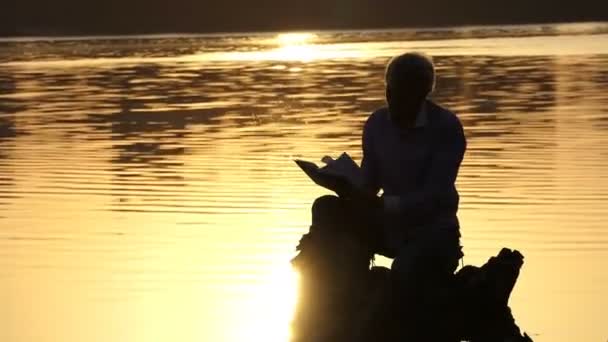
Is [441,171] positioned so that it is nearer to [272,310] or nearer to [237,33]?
[272,310]

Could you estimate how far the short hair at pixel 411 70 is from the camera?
624 cm

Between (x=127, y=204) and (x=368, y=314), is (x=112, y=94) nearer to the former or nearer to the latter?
(x=127, y=204)

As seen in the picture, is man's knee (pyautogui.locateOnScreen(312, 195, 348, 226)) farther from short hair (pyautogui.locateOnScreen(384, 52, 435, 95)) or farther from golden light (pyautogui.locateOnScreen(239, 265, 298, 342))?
golden light (pyautogui.locateOnScreen(239, 265, 298, 342))

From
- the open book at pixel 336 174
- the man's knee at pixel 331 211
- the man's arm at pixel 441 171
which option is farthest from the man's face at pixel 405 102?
the man's knee at pixel 331 211

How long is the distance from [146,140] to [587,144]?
4.27 metres

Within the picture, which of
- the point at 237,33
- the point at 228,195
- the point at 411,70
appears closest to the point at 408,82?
the point at 411,70

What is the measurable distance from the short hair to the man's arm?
0.65 feet

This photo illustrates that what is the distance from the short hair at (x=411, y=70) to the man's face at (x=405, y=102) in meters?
0.02

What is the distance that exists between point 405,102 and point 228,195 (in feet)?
19.6

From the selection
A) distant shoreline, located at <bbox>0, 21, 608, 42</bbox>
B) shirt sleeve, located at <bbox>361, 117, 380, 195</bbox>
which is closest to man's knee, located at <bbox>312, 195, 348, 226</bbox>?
shirt sleeve, located at <bbox>361, 117, 380, 195</bbox>

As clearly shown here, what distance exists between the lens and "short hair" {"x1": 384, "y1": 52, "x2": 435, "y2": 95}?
6242 mm

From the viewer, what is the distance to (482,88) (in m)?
23.8

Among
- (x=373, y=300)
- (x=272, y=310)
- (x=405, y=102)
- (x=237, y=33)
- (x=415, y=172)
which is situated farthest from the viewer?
(x=237, y=33)

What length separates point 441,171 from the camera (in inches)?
250
